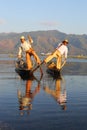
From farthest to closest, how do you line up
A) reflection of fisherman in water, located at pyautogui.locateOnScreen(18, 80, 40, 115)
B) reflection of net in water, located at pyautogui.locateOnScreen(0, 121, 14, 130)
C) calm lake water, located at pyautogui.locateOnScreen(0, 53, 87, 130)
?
reflection of fisherman in water, located at pyautogui.locateOnScreen(18, 80, 40, 115)
calm lake water, located at pyautogui.locateOnScreen(0, 53, 87, 130)
reflection of net in water, located at pyautogui.locateOnScreen(0, 121, 14, 130)

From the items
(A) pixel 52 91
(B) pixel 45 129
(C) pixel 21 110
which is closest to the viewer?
(B) pixel 45 129

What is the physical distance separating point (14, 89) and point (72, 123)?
1058 cm

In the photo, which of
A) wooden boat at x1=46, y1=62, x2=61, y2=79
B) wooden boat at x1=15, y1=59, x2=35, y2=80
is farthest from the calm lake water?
wooden boat at x1=46, y1=62, x2=61, y2=79

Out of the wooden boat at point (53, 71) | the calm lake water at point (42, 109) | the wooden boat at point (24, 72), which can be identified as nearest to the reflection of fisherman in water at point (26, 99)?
the calm lake water at point (42, 109)

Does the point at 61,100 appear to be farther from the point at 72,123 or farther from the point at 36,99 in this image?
the point at 72,123

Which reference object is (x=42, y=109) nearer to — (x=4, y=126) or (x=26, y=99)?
(x=26, y=99)

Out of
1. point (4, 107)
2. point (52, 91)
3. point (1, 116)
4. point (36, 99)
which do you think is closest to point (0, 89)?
point (52, 91)

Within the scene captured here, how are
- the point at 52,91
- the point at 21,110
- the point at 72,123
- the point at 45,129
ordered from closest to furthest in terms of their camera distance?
the point at 45,129 → the point at 72,123 → the point at 21,110 → the point at 52,91

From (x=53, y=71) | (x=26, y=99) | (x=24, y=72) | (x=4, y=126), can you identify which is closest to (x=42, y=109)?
(x=26, y=99)

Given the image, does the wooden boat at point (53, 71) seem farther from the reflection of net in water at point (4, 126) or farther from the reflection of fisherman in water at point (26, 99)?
the reflection of net in water at point (4, 126)

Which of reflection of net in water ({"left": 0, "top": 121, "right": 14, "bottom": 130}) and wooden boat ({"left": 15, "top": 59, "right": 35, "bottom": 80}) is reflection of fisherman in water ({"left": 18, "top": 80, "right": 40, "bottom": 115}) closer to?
reflection of net in water ({"left": 0, "top": 121, "right": 14, "bottom": 130})

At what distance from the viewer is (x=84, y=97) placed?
20578mm

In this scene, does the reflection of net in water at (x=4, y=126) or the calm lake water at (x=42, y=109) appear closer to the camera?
the reflection of net in water at (x=4, y=126)

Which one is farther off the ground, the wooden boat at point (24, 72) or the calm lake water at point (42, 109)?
the wooden boat at point (24, 72)
